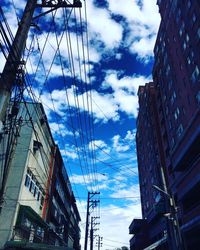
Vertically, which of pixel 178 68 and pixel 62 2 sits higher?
pixel 178 68

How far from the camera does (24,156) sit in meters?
20.8

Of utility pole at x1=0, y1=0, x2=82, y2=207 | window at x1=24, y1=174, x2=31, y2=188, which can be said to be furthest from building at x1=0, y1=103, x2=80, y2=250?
utility pole at x1=0, y1=0, x2=82, y2=207

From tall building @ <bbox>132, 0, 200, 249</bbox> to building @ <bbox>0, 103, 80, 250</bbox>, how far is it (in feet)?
35.8

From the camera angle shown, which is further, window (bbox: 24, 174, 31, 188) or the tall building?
the tall building

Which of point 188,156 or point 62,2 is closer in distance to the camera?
point 62,2

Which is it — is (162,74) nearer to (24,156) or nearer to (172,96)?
(172,96)

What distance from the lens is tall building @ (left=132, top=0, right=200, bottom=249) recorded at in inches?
985

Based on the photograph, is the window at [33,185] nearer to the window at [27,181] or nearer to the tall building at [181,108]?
the window at [27,181]

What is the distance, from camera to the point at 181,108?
3650 centimetres

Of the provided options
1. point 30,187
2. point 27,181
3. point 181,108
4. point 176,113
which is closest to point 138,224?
point 176,113

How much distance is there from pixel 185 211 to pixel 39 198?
1745 cm

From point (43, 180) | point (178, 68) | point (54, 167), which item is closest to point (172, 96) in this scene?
point (178, 68)

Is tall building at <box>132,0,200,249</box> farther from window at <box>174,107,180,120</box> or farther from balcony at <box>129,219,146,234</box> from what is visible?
balcony at <box>129,219,146,234</box>

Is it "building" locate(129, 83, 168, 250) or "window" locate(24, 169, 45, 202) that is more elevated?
"building" locate(129, 83, 168, 250)
